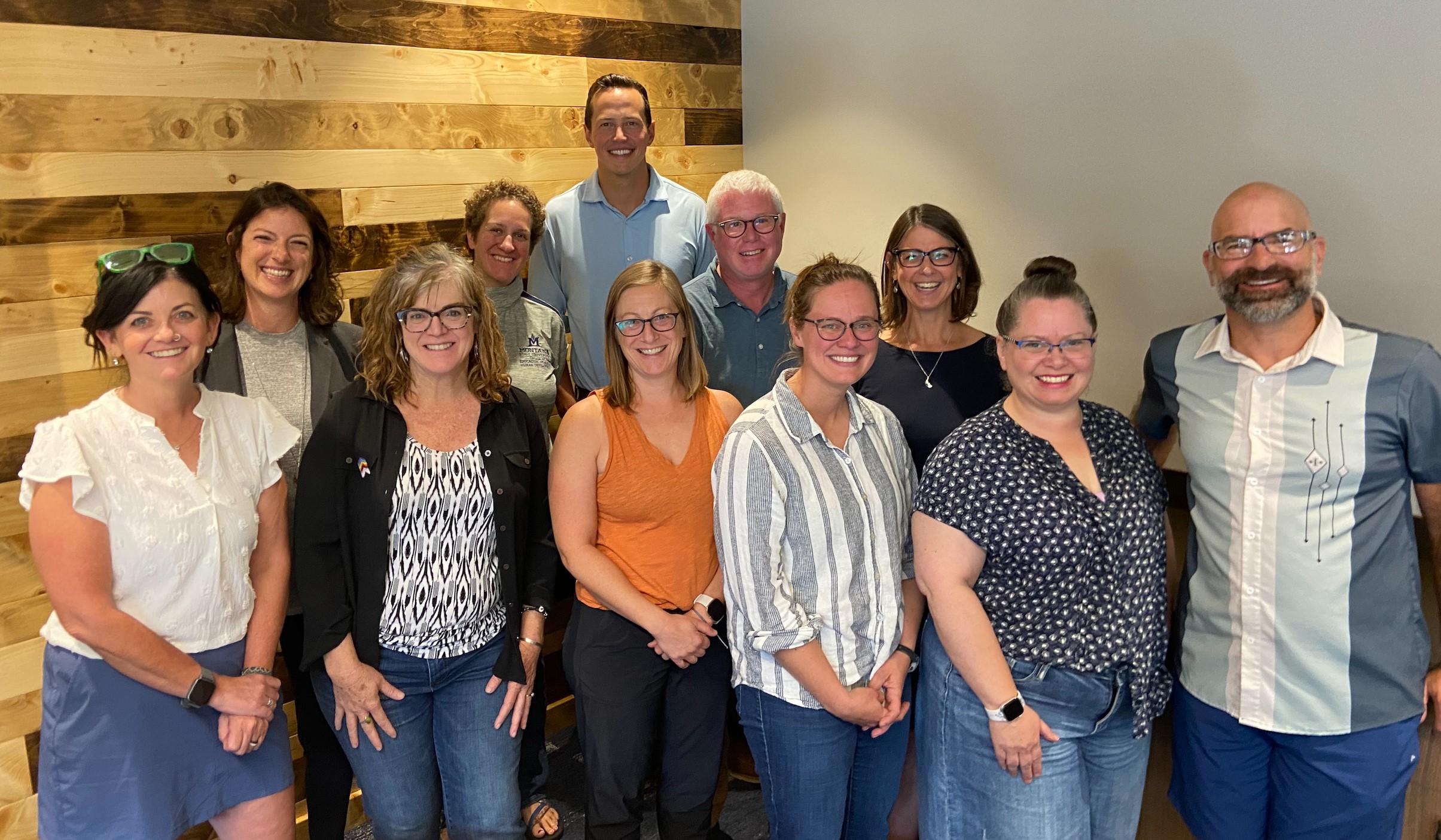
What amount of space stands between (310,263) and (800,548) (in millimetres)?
1383

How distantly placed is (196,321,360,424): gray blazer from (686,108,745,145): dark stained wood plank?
1.92 meters

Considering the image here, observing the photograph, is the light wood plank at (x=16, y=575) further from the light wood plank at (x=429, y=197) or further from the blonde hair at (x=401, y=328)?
the light wood plank at (x=429, y=197)

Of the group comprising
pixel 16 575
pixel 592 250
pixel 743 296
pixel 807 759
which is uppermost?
pixel 592 250

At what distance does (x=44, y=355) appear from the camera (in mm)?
2500

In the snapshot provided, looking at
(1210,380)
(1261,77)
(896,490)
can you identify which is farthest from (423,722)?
(1261,77)

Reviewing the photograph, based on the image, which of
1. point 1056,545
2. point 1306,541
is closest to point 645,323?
point 1056,545

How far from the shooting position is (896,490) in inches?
83.4

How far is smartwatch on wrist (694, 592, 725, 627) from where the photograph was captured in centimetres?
225

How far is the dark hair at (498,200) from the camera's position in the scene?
2.98m

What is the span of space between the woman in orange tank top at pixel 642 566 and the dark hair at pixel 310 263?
0.71 meters

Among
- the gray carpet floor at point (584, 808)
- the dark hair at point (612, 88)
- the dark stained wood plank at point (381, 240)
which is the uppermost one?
the dark hair at point (612, 88)

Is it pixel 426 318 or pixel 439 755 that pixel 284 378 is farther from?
pixel 439 755

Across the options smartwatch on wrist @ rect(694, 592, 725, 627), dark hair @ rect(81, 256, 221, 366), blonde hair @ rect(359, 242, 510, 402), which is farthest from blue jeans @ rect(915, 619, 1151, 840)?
dark hair @ rect(81, 256, 221, 366)

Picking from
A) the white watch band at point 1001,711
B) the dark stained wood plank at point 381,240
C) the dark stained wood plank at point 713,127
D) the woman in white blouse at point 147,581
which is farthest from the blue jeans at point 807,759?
the dark stained wood plank at point 713,127
